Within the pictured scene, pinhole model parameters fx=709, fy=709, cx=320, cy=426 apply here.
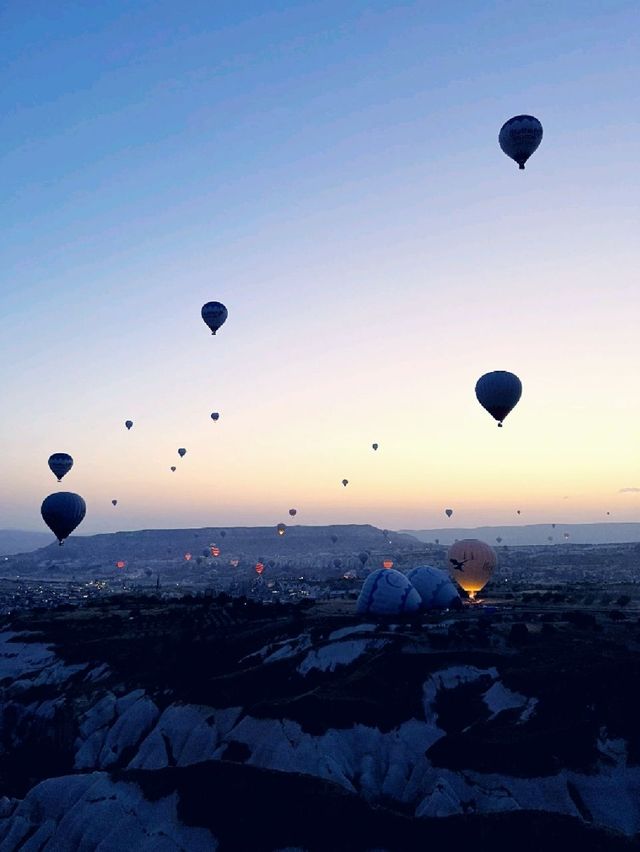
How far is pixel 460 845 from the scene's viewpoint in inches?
972

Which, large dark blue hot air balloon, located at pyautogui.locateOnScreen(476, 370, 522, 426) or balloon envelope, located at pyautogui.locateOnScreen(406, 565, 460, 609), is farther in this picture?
large dark blue hot air balloon, located at pyautogui.locateOnScreen(476, 370, 522, 426)

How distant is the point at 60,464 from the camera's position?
290ft

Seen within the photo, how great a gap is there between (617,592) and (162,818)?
255 ft

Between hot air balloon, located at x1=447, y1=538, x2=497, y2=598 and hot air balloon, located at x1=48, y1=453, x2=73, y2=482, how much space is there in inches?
1933

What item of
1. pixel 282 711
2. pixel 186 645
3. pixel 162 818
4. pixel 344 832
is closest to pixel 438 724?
Result: pixel 282 711

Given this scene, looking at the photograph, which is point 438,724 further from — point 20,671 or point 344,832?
point 20,671

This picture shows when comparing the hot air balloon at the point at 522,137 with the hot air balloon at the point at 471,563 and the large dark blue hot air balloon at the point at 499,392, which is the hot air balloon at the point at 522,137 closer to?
the large dark blue hot air balloon at the point at 499,392

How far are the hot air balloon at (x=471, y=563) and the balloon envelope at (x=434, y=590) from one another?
22.7 feet

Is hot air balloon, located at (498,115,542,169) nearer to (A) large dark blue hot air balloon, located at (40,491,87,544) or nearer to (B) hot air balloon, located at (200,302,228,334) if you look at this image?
(B) hot air balloon, located at (200,302,228,334)

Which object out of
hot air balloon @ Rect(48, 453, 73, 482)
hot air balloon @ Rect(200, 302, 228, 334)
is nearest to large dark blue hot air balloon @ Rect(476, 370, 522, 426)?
hot air balloon @ Rect(200, 302, 228, 334)

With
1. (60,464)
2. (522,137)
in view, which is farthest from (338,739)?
(60,464)

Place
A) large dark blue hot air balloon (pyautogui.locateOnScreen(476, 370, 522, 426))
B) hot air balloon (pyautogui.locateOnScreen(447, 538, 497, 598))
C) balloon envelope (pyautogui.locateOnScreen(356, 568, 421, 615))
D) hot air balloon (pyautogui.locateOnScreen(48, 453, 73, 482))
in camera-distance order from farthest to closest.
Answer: hot air balloon (pyautogui.locateOnScreen(48, 453, 73, 482))
hot air balloon (pyautogui.locateOnScreen(447, 538, 497, 598))
large dark blue hot air balloon (pyautogui.locateOnScreen(476, 370, 522, 426))
balloon envelope (pyautogui.locateOnScreen(356, 568, 421, 615))

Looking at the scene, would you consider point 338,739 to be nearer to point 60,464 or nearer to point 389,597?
point 389,597

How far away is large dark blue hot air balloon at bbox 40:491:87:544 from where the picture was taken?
7019cm
